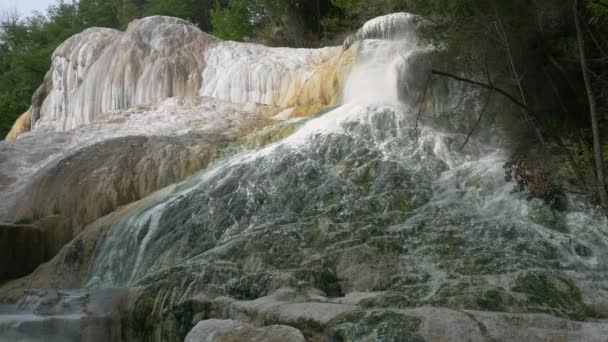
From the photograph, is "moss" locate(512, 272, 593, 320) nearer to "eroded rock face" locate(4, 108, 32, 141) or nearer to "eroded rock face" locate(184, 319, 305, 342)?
"eroded rock face" locate(184, 319, 305, 342)

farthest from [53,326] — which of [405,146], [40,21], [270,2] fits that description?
[40,21]

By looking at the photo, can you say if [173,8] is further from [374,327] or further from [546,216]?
[374,327]

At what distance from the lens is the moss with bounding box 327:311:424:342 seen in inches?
161

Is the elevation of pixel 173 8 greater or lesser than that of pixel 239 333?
greater

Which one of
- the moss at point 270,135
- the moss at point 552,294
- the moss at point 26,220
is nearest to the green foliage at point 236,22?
A: the moss at point 270,135

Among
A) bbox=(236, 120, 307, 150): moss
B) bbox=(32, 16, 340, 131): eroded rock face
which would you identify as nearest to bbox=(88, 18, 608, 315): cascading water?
bbox=(236, 120, 307, 150): moss

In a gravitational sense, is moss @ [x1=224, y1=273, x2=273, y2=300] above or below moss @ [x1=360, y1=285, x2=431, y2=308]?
below

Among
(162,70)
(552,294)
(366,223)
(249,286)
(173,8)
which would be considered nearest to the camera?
(552,294)

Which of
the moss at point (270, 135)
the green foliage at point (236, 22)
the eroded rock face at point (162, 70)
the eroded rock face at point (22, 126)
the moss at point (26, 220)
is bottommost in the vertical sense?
the moss at point (26, 220)

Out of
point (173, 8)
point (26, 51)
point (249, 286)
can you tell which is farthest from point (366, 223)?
point (26, 51)

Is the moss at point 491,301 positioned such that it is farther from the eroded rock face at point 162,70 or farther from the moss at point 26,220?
the eroded rock face at point 162,70

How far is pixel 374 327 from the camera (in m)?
4.22

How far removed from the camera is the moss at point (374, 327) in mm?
4078

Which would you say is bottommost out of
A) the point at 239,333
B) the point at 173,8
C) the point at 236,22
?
the point at 239,333
